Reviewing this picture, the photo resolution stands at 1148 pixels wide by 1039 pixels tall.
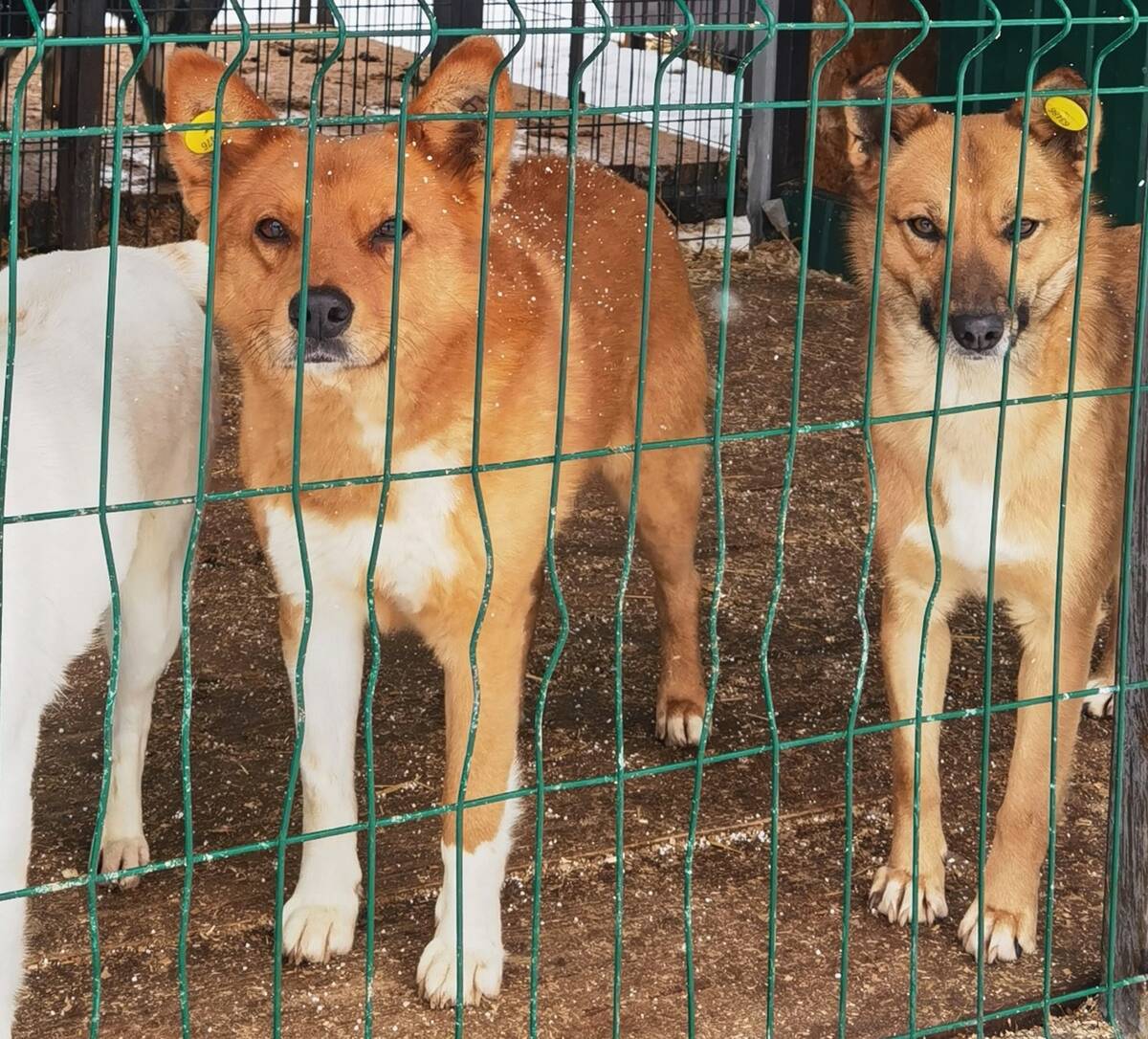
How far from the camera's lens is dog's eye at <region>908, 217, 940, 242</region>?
3.36 m

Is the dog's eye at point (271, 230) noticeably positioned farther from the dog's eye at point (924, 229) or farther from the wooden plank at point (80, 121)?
the wooden plank at point (80, 121)

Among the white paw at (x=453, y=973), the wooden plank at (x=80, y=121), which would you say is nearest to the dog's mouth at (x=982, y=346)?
the white paw at (x=453, y=973)

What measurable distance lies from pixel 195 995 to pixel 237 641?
1.58 m

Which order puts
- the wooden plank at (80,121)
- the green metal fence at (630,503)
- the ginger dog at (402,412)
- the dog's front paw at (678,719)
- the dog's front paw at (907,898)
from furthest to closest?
the wooden plank at (80,121) → the dog's front paw at (678,719) → the dog's front paw at (907,898) → the ginger dog at (402,412) → the green metal fence at (630,503)

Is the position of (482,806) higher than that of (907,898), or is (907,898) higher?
(482,806)

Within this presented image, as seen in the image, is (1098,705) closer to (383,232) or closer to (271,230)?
(383,232)

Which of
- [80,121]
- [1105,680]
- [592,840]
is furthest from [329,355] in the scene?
[80,121]

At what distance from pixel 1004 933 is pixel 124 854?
1807 millimetres

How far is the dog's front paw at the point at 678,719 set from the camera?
3986mm

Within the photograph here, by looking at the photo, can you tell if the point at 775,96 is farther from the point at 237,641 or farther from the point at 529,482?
the point at 529,482

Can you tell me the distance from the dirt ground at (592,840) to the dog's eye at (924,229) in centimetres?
132

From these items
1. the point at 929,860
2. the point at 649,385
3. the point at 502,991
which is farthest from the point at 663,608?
the point at 502,991

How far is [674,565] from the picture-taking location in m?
3.99

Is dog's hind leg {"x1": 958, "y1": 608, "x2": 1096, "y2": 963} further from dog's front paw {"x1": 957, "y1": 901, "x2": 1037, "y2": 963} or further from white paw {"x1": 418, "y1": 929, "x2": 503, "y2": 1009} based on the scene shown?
white paw {"x1": 418, "y1": 929, "x2": 503, "y2": 1009}
